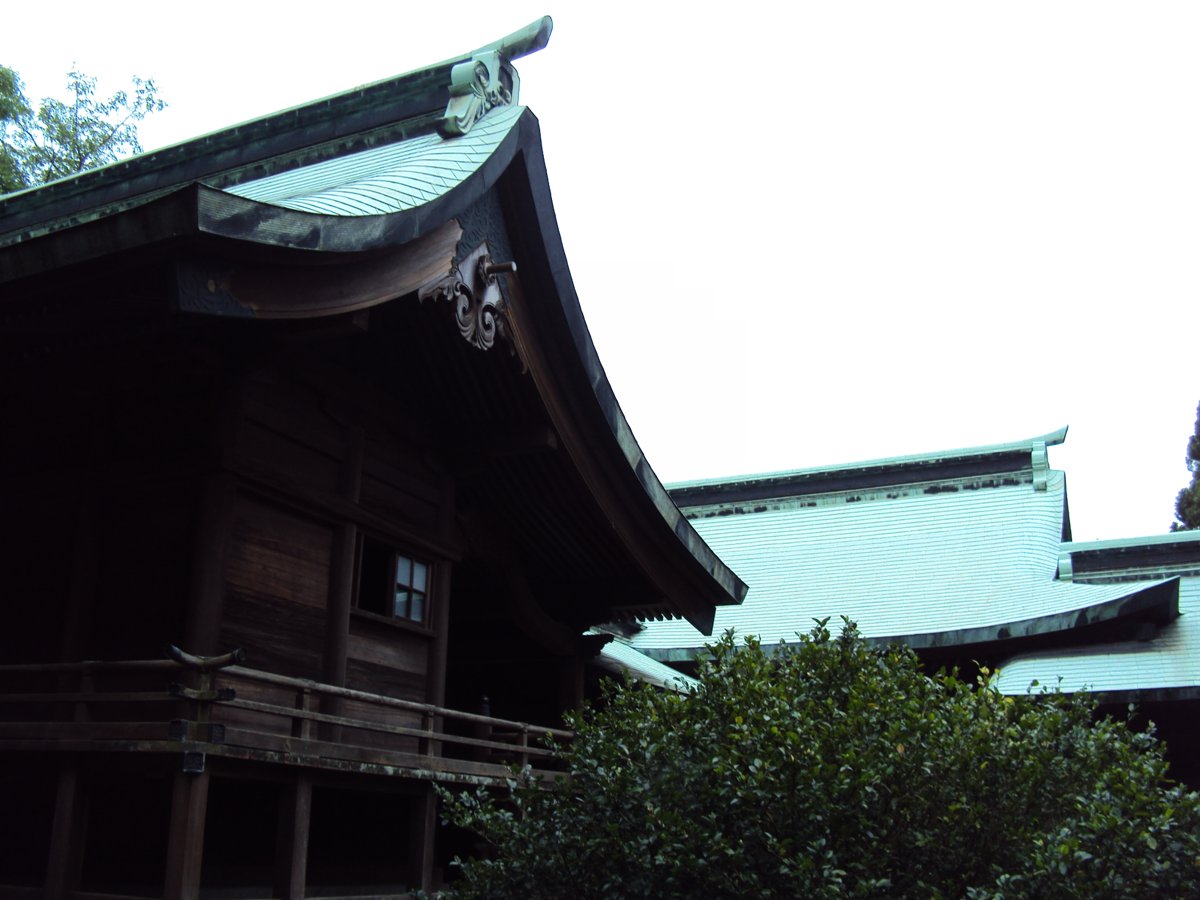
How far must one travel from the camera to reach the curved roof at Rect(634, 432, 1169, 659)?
15.5 m

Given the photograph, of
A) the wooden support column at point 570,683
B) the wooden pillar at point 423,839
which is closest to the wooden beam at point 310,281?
the wooden pillar at point 423,839

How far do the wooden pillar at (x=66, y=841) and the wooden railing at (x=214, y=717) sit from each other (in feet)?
0.83

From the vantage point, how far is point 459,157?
26.4 ft

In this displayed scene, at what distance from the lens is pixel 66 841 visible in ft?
19.9

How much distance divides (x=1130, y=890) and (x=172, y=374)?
19.4ft

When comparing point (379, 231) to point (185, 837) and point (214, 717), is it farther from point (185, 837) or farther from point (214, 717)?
point (185, 837)

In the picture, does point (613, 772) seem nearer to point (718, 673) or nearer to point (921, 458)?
point (718, 673)

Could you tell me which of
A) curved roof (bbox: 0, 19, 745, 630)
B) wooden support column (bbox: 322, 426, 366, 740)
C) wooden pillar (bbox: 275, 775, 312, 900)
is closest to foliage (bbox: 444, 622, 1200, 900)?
wooden pillar (bbox: 275, 775, 312, 900)

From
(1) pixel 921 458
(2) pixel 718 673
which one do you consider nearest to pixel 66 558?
(2) pixel 718 673

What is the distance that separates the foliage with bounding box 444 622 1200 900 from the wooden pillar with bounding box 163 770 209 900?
1.50m

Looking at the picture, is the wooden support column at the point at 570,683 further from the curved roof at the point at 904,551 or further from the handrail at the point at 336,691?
the curved roof at the point at 904,551

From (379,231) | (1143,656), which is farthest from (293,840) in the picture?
(1143,656)

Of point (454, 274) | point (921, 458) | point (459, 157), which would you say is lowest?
point (454, 274)

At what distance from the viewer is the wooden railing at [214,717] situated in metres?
5.76
